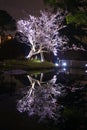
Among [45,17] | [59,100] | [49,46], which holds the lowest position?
[59,100]

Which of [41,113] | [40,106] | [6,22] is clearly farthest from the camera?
[6,22]

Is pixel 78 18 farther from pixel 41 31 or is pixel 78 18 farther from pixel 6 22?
pixel 6 22

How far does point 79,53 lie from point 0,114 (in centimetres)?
4970

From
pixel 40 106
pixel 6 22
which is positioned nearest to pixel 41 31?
pixel 6 22

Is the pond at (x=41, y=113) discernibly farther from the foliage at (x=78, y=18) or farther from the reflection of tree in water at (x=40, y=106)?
the foliage at (x=78, y=18)

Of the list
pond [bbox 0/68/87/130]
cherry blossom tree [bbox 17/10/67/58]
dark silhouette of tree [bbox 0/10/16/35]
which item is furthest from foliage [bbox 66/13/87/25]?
dark silhouette of tree [bbox 0/10/16/35]

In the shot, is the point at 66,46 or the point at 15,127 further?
the point at 66,46

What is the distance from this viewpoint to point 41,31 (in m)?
43.3

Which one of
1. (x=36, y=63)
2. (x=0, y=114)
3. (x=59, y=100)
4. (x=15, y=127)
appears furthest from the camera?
(x=36, y=63)

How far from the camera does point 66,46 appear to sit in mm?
52031

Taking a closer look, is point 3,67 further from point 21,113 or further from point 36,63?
point 21,113

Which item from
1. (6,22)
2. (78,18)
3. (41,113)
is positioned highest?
(6,22)

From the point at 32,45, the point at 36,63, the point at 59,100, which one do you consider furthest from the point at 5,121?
the point at 32,45

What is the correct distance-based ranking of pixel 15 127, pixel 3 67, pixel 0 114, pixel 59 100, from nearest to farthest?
pixel 15 127 < pixel 0 114 < pixel 59 100 < pixel 3 67
